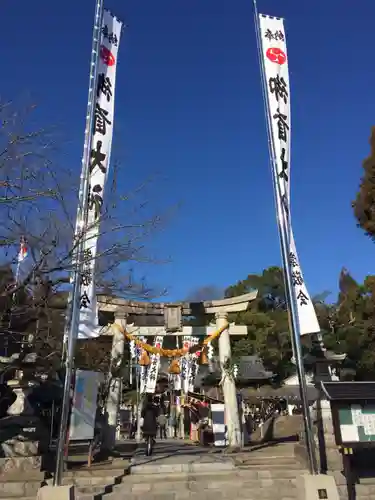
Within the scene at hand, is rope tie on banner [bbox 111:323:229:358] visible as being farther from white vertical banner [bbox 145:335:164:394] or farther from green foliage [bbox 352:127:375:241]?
green foliage [bbox 352:127:375:241]

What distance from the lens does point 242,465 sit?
10.9 m

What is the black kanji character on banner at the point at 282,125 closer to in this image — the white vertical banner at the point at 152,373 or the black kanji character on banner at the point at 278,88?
the black kanji character on banner at the point at 278,88

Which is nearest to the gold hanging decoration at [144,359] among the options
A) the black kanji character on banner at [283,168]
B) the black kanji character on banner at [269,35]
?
the black kanji character on banner at [283,168]

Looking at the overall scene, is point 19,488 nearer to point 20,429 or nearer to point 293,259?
point 20,429

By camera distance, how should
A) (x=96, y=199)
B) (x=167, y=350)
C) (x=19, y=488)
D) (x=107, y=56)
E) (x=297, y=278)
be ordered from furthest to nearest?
(x=167, y=350), (x=107, y=56), (x=297, y=278), (x=96, y=199), (x=19, y=488)

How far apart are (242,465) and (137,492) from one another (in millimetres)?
3113

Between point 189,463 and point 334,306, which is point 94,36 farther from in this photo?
point 334,306

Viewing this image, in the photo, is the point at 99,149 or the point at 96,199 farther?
the point at 99,149

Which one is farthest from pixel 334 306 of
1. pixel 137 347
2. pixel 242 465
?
pixel 242 465

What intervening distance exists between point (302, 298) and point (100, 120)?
6.95 metres

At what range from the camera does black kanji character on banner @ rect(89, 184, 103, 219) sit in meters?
9.79

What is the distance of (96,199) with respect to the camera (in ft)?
33.2

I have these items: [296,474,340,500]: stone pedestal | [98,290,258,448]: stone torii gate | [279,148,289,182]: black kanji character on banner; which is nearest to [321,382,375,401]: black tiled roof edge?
[296,474,340,500]: stone pedestal

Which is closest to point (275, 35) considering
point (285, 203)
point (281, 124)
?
point (281, 124)
